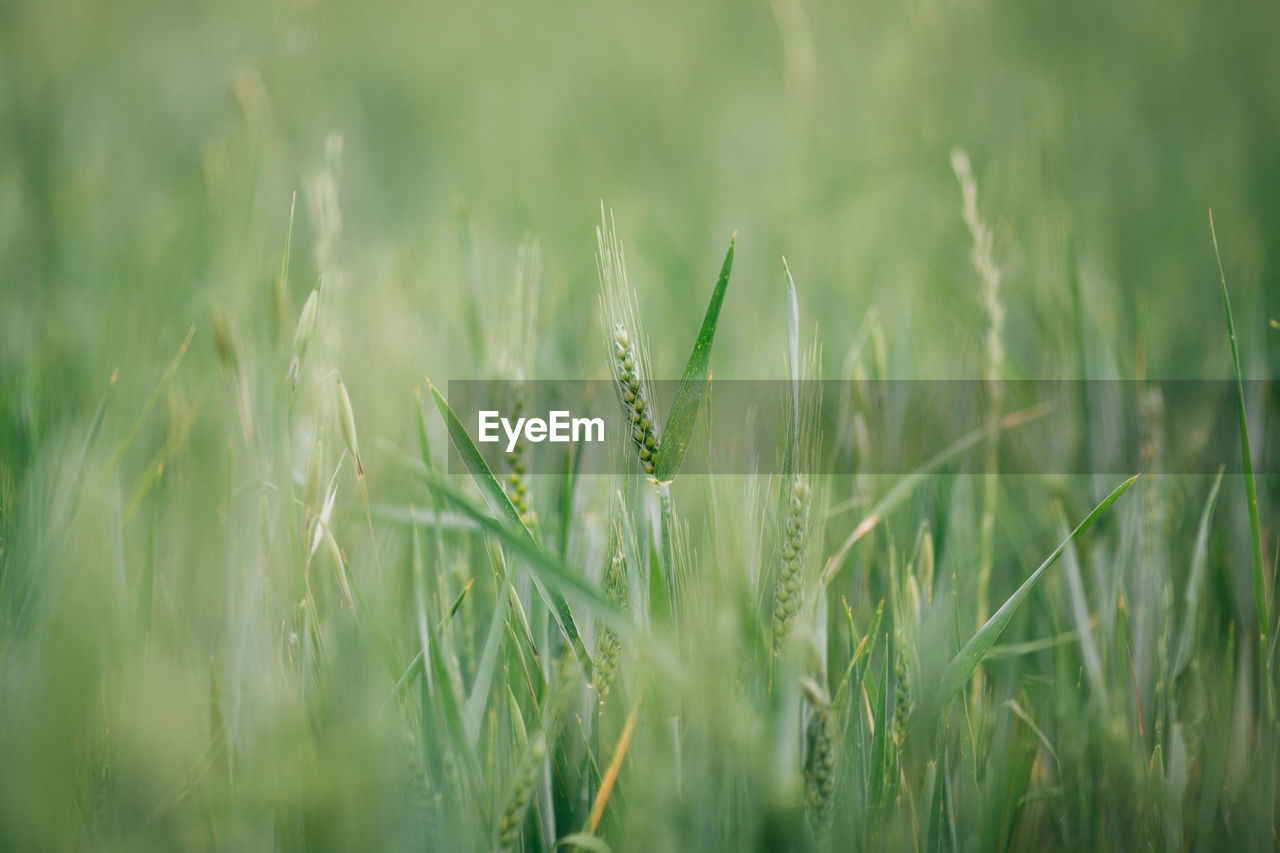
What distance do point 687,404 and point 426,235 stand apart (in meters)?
1.20

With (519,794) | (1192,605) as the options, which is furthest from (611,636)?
(1192,605)

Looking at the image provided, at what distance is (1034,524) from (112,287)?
4.36 feet

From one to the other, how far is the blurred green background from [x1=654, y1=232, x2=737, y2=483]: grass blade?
23 cm

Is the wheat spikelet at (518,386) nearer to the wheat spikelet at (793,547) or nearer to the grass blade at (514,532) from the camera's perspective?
the grass blade at (514,532)

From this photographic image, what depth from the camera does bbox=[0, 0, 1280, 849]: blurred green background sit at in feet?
1.60

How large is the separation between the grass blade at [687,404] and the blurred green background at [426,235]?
0.23 meters

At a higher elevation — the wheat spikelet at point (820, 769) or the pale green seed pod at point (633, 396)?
the pale green seed pod at point (633, 396)

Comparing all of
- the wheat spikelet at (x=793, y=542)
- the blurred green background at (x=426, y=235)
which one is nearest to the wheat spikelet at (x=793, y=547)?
the wheat spikelet at (x=793, y=542)

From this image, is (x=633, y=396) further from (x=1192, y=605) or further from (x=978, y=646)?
(x=1192, y=605)

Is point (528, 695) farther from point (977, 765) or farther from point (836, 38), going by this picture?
point (836, 38)

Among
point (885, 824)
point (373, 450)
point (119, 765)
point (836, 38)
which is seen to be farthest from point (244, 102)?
point (836, 38)

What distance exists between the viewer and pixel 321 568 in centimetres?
61

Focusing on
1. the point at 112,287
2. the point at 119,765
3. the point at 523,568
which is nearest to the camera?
the point at 119,765

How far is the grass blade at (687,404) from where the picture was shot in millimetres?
437
